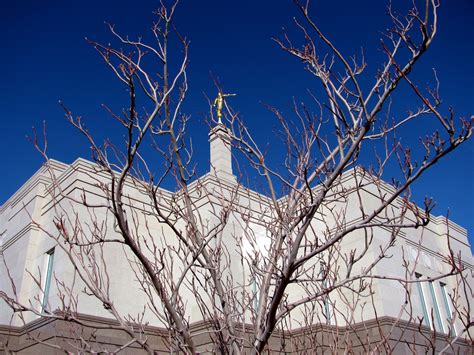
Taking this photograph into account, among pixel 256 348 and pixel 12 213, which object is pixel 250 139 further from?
pixel 12 213

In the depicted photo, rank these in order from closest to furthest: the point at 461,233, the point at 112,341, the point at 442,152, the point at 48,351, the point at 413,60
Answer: the point at 442,152, the point at 413,60, the point at 48,351, the point at 112,341, the point at 461,233

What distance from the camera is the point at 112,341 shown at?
8.89 meters

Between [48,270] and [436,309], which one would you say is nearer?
[48,270]

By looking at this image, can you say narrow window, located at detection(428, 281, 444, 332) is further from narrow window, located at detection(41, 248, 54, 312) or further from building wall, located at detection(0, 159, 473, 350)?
narrow window, located at detection(41, 248, 54, 312)

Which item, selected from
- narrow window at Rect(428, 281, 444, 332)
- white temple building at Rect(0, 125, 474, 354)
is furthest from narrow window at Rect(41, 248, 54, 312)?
narrow window at Rect(428, 281, 444, 332)

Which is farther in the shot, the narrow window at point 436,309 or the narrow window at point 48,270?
the narrow window at point 436,309

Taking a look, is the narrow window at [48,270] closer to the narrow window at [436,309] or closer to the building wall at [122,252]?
the building wall at [122,252]

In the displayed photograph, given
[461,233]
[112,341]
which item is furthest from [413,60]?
[461,233]

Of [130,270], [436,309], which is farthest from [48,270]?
[436,309]

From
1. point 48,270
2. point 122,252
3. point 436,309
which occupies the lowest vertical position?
point 436,309

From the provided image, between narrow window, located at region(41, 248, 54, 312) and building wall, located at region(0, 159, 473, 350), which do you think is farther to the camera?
narrow window, located at region(41, 248, 54, 312)

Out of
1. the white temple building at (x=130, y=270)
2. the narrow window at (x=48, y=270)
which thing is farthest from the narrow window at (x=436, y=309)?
the narrow window at (x=48, y=270)

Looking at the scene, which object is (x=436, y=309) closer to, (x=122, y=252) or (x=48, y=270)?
(x=122, y=252)

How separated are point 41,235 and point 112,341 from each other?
3770mm
